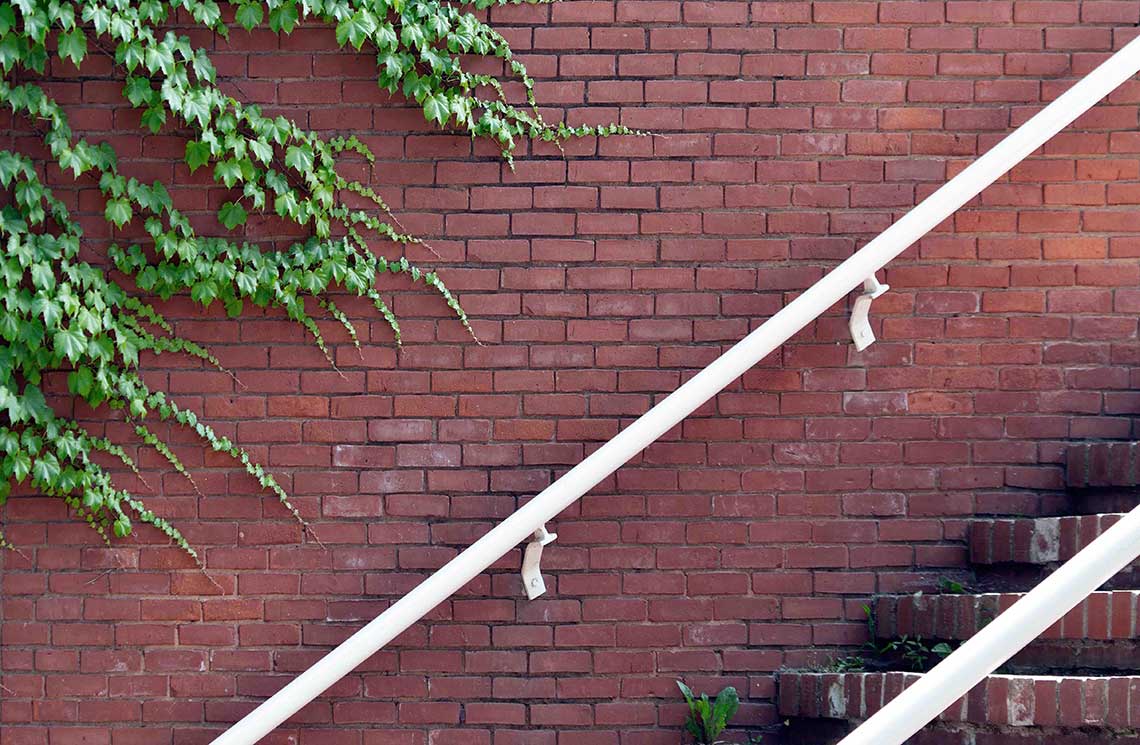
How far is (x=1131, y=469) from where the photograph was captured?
255cm

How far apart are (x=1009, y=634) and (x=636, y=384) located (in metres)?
1.30

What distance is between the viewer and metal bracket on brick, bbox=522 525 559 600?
2.52 meters

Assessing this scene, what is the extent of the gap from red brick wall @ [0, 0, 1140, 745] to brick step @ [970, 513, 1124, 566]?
9 cm

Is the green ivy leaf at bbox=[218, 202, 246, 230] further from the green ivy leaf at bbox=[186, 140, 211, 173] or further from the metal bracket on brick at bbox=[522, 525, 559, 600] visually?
the metal bracket on brick at bbox=[522, 525, 559, 600]

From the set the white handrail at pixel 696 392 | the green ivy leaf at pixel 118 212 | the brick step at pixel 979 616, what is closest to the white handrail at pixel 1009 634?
the brick step at pixel 979 616

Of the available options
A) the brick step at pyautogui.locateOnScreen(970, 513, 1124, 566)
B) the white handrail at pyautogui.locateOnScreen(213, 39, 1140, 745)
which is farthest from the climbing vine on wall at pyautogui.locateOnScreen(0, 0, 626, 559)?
the brick step at pyautogui.locateOnScreen(970, 513, 1124, 566)

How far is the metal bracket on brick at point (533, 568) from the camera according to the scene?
8.27 ft

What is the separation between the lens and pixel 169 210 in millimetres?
2672

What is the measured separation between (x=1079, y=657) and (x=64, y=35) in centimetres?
286

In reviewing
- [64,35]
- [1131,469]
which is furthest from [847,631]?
[64,35]

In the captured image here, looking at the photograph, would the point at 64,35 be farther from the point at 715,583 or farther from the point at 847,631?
the point at 847,631

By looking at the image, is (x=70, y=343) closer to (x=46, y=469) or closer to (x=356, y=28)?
(x=46, y=469)

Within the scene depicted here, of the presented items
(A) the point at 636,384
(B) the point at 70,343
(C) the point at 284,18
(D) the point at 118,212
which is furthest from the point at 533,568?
(C) the point at 284,18

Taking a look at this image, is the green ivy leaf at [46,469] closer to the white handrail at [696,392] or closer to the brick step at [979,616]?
the white handrail at [696,392]
